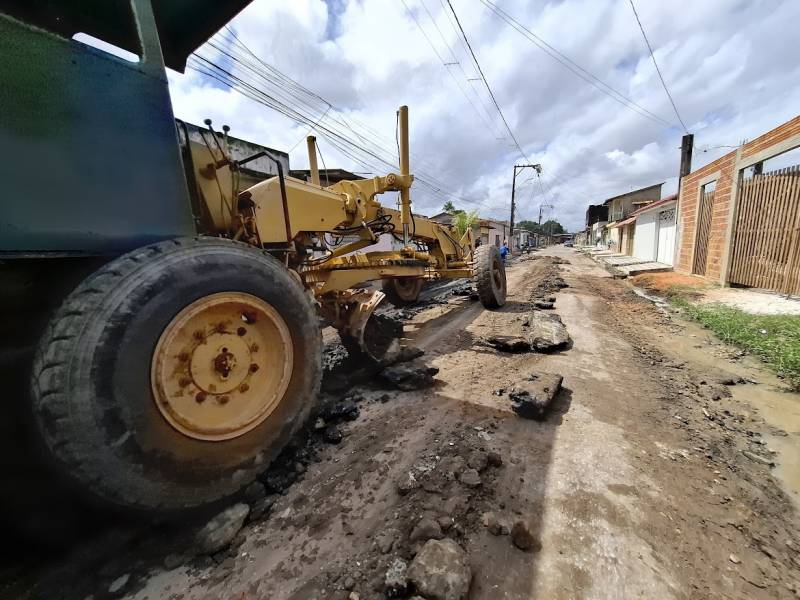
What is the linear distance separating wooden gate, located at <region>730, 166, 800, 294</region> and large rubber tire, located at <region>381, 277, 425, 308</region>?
26.1 feet

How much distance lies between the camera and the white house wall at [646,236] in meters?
19.9

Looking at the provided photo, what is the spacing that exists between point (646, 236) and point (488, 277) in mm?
19435

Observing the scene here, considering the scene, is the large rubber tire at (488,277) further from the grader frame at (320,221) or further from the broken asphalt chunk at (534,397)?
the broken asphalt chunk at (534,397)

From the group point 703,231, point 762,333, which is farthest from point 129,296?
point 703,231

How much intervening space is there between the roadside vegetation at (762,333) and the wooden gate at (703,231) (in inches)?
207

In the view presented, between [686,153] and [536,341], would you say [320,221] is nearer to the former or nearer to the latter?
[536,341]

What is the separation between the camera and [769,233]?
8.18 m

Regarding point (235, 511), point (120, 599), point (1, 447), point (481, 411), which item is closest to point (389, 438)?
point (481, 411)

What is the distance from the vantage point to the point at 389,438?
9.39 feet

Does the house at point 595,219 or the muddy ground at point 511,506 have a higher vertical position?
the house at point 595,219

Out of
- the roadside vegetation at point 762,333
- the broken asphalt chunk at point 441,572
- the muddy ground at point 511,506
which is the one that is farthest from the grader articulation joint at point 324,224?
the roadside vegetation at point 762,333

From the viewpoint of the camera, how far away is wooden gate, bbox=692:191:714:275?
1094cm

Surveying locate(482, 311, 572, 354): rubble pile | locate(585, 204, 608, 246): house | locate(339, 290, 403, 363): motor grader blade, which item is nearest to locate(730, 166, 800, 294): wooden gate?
locate(482, 311, 572, 354): rubble pile

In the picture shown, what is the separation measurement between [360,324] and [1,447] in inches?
107
